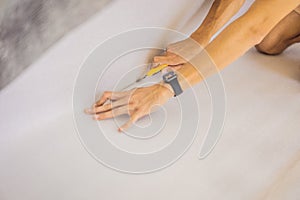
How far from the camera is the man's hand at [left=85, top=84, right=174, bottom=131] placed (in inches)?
49.4

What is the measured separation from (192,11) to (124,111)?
20.5 inches

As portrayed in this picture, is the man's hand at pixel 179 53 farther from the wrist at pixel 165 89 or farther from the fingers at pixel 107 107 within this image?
the fingers at pixel 107 107

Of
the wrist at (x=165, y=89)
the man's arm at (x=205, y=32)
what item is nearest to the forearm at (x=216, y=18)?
the man's arm at (x=205, y=32)

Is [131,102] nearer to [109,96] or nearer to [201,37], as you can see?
[109,96]

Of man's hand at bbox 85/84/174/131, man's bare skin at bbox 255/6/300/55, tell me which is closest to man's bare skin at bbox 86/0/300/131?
man's hand at bbox 85/84/174/131

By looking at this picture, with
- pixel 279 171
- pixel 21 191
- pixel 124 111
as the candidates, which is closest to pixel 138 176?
pixel 124 111

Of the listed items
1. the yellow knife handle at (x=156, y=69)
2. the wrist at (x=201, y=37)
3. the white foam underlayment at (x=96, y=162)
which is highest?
the wrist at (x=201, y=37)

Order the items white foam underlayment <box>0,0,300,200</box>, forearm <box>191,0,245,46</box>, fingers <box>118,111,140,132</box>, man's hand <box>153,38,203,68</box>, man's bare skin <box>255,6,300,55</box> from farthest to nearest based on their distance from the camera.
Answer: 1. man's bare skin <box>255,6,300,55</box>
2. forearm <box>191,0,245,46</box>
3. man's hand <box>153,38,203,68</box>
4. fingers <box>118,111,140,132</box>
5. white foam underlayment <box>0,0,300,200</box>

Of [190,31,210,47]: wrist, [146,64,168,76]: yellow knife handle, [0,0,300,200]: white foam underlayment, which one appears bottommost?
[0,0,300,200]: white foam underlayment

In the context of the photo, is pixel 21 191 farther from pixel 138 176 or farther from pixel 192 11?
pixel 192 11

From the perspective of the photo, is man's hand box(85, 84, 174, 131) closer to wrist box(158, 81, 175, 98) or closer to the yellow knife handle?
wrist box(158, 81, 175, 98)

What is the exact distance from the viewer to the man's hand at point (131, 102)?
4.11ft

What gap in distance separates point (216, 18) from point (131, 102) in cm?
50

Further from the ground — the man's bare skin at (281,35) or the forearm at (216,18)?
the forearm at (216,18)
